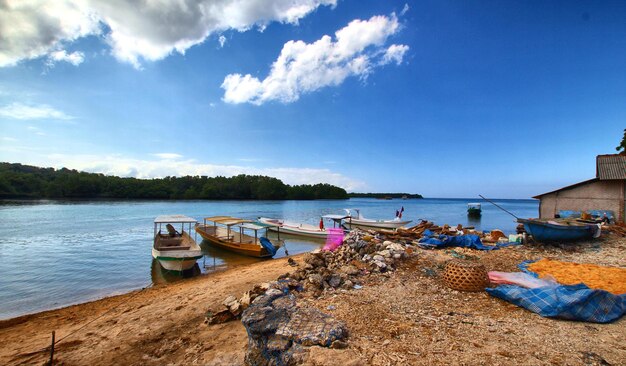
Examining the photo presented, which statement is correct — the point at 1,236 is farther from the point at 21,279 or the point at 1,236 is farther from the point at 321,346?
the point at 321,346

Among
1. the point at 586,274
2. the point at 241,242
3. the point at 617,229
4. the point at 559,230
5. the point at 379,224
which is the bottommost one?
the point at 241,242

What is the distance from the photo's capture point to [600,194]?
1688cm

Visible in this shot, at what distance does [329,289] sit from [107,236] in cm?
2724

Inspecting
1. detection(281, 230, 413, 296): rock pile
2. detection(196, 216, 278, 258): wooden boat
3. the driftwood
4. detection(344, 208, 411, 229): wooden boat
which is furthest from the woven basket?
detection(344, 208, 411, 229): wooden boat

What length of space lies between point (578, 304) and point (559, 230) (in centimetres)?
922

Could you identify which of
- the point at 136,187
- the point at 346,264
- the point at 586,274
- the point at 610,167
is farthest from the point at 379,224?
the point at 136,187

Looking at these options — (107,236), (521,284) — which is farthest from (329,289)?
(107,236)

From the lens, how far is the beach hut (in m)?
16.2

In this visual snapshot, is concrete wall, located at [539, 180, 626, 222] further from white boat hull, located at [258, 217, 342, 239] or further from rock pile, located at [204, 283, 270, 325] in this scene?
rock pile, located at [204, 283, 270, 325]

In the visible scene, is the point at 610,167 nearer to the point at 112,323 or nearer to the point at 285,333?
the point at 285,333

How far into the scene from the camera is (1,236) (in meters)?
24.3

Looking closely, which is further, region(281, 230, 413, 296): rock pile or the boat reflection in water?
the boat reflection in water

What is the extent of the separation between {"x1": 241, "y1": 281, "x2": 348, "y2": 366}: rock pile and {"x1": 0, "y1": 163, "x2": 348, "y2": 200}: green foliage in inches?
4324

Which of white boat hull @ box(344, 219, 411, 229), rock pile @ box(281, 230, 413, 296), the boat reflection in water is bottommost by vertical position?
the boat reflection in water
